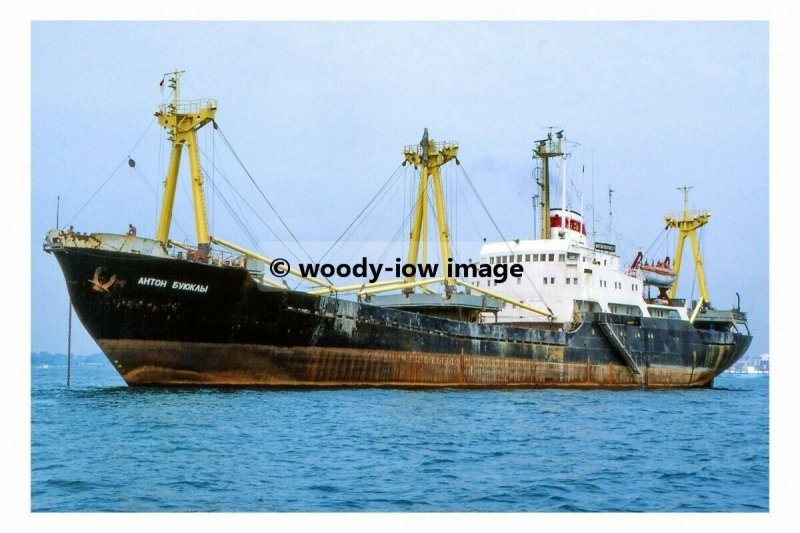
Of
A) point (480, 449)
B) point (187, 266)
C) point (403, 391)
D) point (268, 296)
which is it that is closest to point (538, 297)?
point (403, 391)

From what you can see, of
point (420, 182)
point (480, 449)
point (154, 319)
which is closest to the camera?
point (480, 449)

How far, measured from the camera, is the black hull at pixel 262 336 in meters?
23.8

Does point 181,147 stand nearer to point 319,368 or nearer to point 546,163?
point 319,368

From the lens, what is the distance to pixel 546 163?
36344mm

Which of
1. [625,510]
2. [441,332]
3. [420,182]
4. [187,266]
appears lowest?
[625,510]

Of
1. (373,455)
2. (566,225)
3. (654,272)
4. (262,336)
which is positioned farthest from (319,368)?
(654,272)

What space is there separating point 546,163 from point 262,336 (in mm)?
15731

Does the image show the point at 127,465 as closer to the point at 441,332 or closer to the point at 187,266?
the point at 187,266

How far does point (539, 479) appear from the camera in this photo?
15148 millimetres

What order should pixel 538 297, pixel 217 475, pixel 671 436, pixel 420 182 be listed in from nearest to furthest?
1. pixel 217 475
2. pixel 671 436
3. pixel 420 182
4. pixel 538 297

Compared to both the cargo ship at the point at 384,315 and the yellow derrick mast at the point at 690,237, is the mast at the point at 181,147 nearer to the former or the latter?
the cargo ship at the point at 384,315

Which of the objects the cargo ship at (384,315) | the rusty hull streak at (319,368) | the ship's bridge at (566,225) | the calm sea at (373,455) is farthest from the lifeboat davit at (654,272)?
the calm sea at (373,455)

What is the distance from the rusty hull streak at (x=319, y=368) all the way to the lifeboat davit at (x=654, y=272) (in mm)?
7579

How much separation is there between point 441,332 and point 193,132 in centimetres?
954
